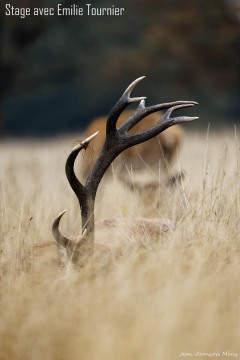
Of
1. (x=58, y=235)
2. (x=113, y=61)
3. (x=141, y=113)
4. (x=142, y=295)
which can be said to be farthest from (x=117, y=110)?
(x=113, y=61)

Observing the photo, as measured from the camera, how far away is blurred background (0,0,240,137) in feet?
68.1

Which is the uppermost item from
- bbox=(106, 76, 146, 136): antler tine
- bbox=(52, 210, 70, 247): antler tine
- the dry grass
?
bbox=(106, 76, 146, 136): antler tine

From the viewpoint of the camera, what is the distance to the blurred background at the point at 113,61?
20750 millimetres

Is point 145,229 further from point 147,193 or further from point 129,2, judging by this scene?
point 129,2

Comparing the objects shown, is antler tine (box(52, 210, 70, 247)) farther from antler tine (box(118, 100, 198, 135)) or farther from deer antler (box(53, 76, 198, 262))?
antler tine (box(118, 100, 198, 135))

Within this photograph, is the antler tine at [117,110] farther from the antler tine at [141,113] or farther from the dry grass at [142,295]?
the dry grass at [142,295]

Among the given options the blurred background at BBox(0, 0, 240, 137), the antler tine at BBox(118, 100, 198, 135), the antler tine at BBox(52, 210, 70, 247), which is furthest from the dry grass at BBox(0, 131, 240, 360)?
the blurred background at BBox(0, 0, 240, 137)

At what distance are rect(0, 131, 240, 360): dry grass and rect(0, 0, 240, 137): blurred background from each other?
1487 centimetres

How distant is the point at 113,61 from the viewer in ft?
76.7

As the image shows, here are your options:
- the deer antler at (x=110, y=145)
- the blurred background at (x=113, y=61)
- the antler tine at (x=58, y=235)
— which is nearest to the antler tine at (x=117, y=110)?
the deer antler at (x=110, y=145)

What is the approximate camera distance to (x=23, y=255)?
156 inches

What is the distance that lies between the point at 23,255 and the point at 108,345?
1.25 meters

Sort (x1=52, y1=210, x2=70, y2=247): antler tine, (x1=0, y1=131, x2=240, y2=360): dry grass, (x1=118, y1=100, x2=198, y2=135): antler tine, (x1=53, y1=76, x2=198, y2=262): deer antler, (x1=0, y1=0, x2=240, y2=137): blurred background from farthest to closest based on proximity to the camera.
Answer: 1. (x1=0, y1=0, x2=240, y2=137): blurred background
2. (x1=118, y1=100, x2=198, y2=135): antler tine
3. (x1=53, y1=76, x2=198, y2=262): deer antler
4. (x1=52, y1=210, x2=70, y2=247): antler tine
5. (x1=0, y1=131, x2=240, y2=360): dry grass

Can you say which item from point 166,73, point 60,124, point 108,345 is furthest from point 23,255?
point 60,124
